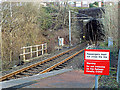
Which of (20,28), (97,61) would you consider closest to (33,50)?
(20,28)

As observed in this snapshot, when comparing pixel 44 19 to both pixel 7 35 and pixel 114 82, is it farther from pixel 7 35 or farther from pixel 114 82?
pixel 114 82

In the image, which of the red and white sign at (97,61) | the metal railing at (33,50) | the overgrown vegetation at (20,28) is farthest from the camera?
the metal railing at (33,50)

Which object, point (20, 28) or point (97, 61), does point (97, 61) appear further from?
point (20, 28)

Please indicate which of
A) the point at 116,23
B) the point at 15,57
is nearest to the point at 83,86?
the point at 116,23

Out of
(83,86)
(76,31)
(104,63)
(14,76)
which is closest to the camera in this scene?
(104,63)

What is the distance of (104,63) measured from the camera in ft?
13.8

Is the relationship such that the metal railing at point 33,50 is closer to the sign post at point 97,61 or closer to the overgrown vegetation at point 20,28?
the overgrown vegetation at point 20,28

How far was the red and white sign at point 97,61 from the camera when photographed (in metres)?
4.20

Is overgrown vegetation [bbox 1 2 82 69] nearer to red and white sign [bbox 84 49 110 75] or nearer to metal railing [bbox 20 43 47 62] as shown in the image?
metal railing [bbox 20 43 47 62]

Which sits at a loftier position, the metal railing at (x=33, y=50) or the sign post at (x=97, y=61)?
the sign post at (x=97, y=61)

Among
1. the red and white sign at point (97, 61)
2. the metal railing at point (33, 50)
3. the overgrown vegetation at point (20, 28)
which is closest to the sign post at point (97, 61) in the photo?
the red and white sign at point (97, 61)

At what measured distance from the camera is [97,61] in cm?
421

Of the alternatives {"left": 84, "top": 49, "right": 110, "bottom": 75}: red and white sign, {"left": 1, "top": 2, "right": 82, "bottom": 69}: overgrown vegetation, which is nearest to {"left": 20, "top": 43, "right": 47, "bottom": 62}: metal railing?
{"left": 1, "top": 2, "right": 82, "bottom": 69}: overgrown vegetation

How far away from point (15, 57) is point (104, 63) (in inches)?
370
